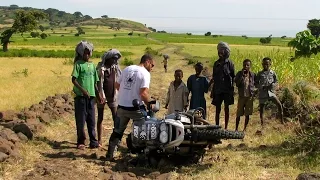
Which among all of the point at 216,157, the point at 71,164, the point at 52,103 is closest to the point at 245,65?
the point at 216,157

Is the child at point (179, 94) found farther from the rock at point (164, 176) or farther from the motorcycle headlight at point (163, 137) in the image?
the rock at point (164, 176)

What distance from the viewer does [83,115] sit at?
7.71 metres

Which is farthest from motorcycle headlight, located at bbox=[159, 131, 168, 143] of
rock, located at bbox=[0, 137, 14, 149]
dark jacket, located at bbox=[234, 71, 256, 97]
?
dark jacket, located at bbox=[234, 71, 256, 97]

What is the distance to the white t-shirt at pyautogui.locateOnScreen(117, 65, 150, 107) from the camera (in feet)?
21.6

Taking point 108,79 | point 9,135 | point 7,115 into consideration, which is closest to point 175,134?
point 108,79

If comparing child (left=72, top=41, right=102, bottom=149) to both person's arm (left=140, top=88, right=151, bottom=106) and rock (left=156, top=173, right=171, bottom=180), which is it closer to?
person's arm (left=140, top=88, right=151, bottom=106)

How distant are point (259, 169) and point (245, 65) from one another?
296 cm

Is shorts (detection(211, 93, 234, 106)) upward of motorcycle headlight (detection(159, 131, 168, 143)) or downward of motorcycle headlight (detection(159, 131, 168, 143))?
upward

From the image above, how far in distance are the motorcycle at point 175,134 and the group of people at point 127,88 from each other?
23 centimetres

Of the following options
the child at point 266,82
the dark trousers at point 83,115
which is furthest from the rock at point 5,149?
the child at point 266,82

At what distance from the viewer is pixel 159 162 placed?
Answer: 664 cm

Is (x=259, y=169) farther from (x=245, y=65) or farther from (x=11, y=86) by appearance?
(x=11, y=86)

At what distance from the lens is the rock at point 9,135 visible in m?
7.30

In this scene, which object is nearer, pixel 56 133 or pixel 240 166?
pixel 240 166
